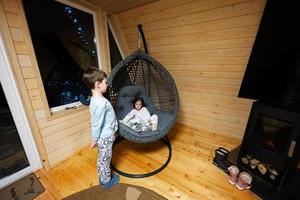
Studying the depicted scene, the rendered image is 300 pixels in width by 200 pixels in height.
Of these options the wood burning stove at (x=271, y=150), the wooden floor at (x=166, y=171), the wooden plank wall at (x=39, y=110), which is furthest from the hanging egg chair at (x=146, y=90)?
the wood burning stove at (x=271, y=150)

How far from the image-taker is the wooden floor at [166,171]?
4.73ft

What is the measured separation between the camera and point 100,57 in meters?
2.16

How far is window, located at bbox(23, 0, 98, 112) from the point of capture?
1.61 metres

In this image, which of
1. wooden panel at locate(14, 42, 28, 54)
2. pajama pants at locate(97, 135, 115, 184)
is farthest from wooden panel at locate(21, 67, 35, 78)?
pajama pants at locate(97, 135, 115, 184)

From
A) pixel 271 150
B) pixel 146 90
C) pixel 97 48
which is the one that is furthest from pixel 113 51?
pixel 271 150

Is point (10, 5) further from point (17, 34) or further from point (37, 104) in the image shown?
point (37, 104)

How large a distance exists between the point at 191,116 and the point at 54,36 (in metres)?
2.25

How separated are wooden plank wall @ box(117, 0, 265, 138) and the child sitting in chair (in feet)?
2.78

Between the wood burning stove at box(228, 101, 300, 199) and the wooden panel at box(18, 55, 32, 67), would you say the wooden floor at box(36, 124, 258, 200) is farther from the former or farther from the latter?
the wooden panel at box(18, 55, 32, 67)

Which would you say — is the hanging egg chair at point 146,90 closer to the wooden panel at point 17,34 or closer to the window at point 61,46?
the window at point 61,46

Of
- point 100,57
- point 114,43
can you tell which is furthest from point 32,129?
point 114,43

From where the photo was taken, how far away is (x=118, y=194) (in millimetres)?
1425

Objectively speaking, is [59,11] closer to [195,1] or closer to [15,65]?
[15,65]

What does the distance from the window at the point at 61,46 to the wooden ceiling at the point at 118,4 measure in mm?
202
